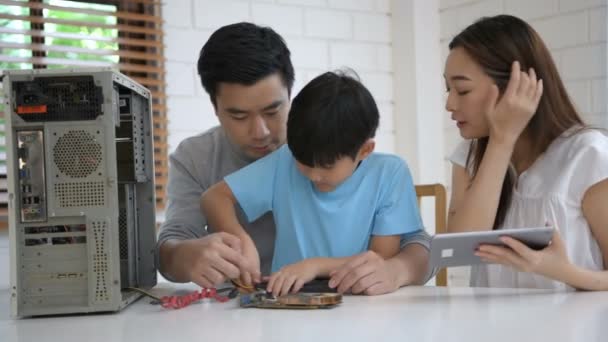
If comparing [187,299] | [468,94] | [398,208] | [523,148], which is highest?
[468,94]

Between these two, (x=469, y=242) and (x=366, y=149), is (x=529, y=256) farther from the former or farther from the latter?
(x=366, y=149)

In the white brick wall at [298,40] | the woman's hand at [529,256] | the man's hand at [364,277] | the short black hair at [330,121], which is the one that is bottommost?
the man's hand at [364,277]

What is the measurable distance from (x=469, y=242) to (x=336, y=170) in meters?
0.30

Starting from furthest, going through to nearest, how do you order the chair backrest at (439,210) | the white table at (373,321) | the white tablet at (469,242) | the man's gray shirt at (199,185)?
1. the chair backrest at (439,210)
2. the man's gray shirt at (199,185)
3. the white tablet at (469,242)
4. the white table at (373,321)

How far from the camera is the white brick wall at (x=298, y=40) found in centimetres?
255

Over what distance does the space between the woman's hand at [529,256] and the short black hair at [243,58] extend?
58 cm

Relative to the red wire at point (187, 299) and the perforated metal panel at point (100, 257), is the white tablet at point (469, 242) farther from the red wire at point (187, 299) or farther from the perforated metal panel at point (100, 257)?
the perforated metal panel at point (100, 257)

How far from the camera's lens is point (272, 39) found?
1.52m

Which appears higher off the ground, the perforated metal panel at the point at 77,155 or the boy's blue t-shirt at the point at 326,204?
the perforated metal panel at the point at 77,155

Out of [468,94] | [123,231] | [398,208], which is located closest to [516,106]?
[468,94]

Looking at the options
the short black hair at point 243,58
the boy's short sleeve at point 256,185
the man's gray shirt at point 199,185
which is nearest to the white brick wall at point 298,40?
the man's gray shirt at point 199,185

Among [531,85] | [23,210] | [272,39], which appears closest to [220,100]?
[272,39]

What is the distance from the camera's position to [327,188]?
1.40m

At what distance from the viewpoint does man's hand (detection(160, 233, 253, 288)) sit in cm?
119
